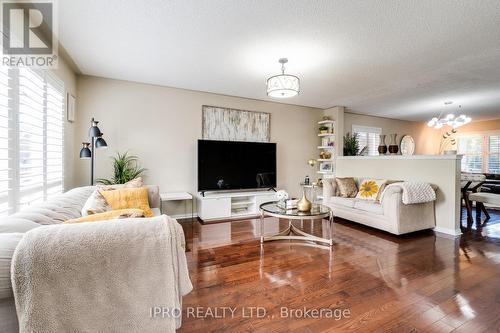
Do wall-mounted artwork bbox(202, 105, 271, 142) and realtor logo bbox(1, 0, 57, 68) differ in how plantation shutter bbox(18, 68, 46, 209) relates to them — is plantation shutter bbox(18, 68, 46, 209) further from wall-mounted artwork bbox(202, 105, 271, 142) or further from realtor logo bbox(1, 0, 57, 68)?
wall-mounted artwork bbox(202, 105, 271, 142)

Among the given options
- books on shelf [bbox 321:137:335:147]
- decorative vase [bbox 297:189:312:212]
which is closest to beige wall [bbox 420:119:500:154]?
books on shelf [bbox 321:137:335:147]

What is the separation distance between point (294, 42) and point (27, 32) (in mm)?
2573

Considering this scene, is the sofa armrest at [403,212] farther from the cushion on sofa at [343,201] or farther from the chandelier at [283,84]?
the chandelier at [283,84]

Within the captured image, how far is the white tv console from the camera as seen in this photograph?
4176 mm

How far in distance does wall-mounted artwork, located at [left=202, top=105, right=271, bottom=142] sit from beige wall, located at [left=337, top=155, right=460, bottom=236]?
2.38 m

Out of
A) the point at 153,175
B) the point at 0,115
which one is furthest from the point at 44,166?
the point at 153,175

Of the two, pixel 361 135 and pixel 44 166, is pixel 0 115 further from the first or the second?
pixel 361 135

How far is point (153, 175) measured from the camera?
4.14 meters

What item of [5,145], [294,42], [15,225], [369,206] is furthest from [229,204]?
[15,225]

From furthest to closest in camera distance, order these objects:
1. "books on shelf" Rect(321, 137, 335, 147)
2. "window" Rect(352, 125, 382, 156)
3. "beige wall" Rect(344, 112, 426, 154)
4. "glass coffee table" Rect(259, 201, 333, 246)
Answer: "window" Rect(352, 125, 382, 156) → "beige wall" Rect(344, 112, 426, 154) → "books on shelf" Rect(321, 137, 335, 147) → "glass coffee table" Rect(259, 201, 333, 246)

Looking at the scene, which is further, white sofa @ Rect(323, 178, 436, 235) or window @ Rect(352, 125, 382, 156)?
window @ Rect(352, 125, 382, 156)

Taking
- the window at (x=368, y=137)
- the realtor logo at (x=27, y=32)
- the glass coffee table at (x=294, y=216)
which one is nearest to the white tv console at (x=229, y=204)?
the glass coffee table at (x=294, y=216)

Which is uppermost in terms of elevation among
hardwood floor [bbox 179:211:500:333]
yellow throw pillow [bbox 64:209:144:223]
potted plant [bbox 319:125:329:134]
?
potted plant [bbox 319:125:329:134]

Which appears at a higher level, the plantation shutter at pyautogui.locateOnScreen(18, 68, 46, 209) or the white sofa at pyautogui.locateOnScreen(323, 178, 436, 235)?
the plantation shutter at pyautogui.locateOnScreen(18, 68, 46, 209)
